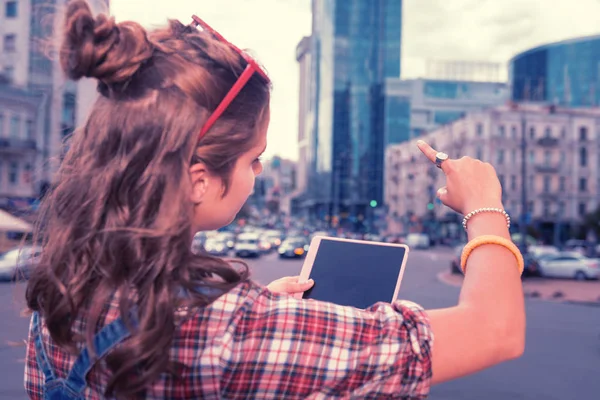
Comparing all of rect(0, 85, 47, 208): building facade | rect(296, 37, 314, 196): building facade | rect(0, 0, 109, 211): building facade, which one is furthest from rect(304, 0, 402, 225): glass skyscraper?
rect(0, 85, 47, 208): building facade

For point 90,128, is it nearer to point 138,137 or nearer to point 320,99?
point 138,137

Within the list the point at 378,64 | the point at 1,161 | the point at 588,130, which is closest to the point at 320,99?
the point at 378,64

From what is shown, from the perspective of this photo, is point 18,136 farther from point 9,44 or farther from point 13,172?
point 9,44

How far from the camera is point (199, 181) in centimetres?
110

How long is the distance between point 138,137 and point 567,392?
7062 mm

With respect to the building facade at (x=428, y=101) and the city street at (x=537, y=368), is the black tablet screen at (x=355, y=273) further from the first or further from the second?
the building facade at (x=428, y=101)

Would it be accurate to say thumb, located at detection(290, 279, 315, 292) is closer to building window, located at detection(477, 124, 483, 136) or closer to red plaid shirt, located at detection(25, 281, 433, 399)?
red plaid shirt, located at detection(25, 281, 433, 399)

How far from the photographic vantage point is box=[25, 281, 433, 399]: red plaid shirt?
965mm

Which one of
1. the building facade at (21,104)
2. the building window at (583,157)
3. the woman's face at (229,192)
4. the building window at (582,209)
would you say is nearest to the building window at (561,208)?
the building window at (582,209)

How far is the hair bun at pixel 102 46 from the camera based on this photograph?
1050mm

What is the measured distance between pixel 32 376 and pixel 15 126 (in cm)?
3406

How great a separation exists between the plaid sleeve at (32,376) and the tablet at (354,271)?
59 centimetres

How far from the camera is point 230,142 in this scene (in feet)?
3.60

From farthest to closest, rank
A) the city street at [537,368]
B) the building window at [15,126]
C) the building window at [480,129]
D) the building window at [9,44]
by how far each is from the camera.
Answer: the building window at [480,129], the building window at [9,44], the building window at [15,126], the city street at [537,368]
